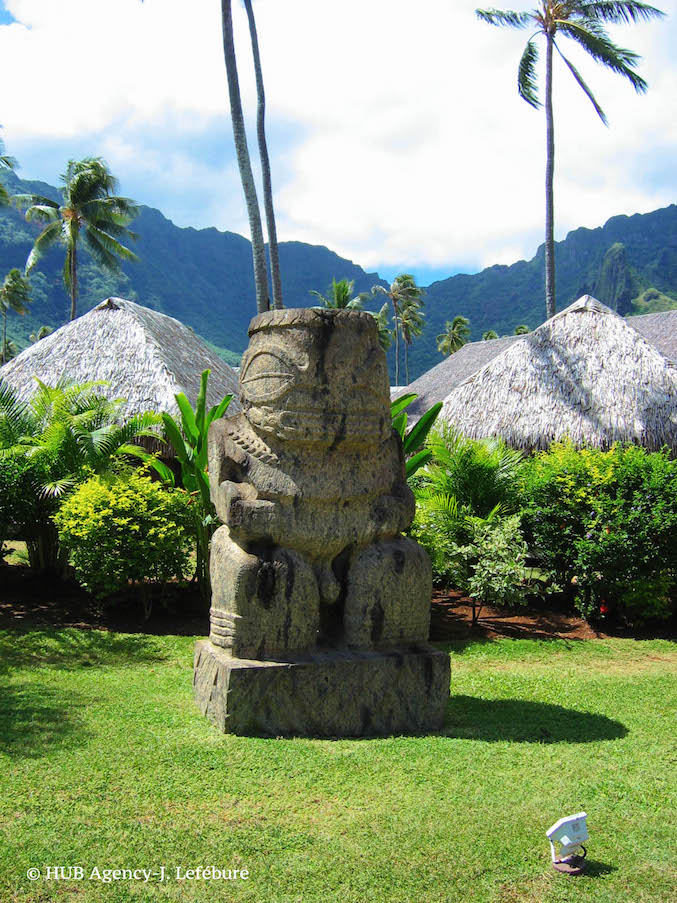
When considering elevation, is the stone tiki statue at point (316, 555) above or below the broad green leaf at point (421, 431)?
below

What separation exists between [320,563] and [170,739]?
48.1 inches

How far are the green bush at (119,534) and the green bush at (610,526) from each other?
3.63 m

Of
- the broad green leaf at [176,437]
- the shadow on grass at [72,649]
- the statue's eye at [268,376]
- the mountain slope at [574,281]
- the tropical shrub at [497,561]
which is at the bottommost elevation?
the shadow on grass at [72,649]

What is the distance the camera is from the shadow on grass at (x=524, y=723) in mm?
4137

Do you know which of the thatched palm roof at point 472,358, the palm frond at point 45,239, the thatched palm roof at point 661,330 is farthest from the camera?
the palm frond at point 45,239

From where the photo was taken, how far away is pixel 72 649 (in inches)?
238

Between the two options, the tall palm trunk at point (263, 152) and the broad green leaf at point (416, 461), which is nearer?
the broad green leaf at point (416, 461)

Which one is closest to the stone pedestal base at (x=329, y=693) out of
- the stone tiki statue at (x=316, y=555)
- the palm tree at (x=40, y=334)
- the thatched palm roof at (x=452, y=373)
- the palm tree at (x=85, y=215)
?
the stone tiki statue at (x=316, y=555)

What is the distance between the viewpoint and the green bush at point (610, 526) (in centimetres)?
706

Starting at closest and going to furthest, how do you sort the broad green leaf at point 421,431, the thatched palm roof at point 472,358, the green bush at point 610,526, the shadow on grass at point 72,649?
the shadow on grass at point 72,649 → the green bush at point 610,526 → the broad green leaf at point 421,431 → the thatched palm roof at point 472,358

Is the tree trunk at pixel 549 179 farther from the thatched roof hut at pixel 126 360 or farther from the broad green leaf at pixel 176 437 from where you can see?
the broad green leaf at pixel 176 437

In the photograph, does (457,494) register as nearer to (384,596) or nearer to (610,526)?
(610,526)

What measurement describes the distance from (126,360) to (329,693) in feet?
34.3

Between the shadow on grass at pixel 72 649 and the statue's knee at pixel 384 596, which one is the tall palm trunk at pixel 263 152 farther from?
the statue's knee at pixel 384 596
